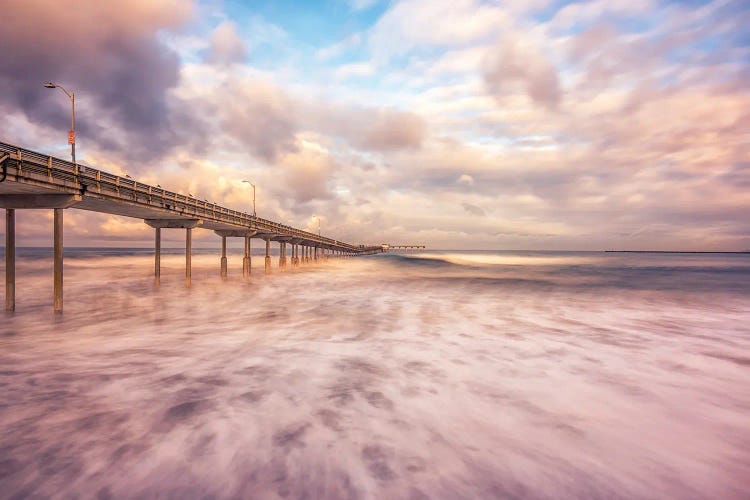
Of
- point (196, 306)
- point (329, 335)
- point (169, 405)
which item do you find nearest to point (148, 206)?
point (196, 306)

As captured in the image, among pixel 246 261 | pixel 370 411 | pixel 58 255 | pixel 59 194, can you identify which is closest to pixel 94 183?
pixel 59 194

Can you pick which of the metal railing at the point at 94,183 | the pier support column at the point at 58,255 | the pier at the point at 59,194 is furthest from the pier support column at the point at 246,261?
the pier support column at the point at 58,255

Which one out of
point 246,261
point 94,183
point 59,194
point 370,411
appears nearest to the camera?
point 370,411

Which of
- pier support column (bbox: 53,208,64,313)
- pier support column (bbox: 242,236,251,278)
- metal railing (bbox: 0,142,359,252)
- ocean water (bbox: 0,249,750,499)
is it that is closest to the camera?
ocean water (bbox: 0,249,750,499)

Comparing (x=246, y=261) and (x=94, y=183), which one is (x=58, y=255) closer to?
(x=94, y=183)

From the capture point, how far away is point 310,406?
8195 mm

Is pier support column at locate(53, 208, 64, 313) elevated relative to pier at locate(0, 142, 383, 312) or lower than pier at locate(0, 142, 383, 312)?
lower

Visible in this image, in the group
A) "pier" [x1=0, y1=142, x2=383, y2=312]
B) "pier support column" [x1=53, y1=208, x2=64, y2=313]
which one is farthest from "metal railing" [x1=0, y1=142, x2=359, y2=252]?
"pier support column" [x1=53, y1=208, x2=64, y2=313]

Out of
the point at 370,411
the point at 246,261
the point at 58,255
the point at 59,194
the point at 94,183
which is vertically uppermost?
the point at 94,183

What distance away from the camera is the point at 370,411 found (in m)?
7.97

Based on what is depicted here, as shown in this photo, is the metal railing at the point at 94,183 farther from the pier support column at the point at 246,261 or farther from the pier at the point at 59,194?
the pier support column at the point at 246,261

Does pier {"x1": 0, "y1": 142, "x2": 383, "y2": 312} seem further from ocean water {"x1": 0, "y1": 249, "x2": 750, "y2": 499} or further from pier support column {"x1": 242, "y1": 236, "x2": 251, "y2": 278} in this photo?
pier support column {"x1": 242, "y1": 236, "x2": 251, "y2": 278}

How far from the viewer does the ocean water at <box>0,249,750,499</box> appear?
5555 mm

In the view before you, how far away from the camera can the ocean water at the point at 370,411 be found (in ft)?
18.2
